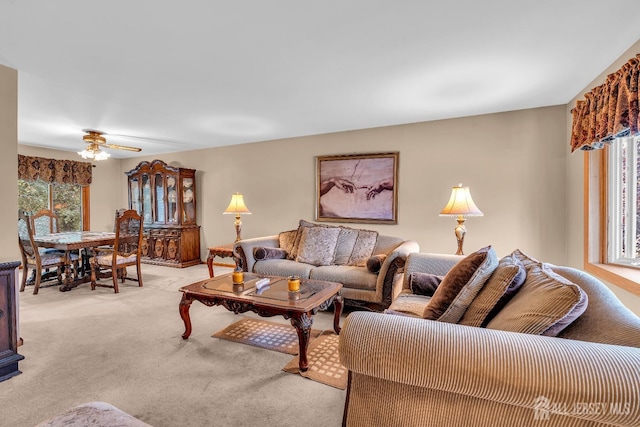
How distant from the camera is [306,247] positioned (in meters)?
3.77

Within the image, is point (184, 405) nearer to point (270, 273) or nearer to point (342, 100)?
point (270, 273)

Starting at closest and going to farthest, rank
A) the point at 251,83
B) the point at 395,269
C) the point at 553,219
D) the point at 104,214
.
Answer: the point at 251,83
the point at 395,269
the point at 553,219
the point at 104,214

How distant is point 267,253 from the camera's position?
145 inches

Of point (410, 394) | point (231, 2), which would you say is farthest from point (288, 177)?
point (410, 394)

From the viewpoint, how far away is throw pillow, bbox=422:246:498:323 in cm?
138

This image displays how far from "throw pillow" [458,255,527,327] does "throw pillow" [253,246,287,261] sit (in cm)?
262

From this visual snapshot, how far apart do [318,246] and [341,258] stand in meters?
0.31

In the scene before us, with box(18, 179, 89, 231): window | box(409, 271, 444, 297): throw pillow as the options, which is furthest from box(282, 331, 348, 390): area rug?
box(18, 179, 89, 231): window

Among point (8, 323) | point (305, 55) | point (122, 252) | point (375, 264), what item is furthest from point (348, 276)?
point (122, 252)

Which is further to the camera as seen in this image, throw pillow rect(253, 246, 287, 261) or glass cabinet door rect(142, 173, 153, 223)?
glass cabinet door rect(142, 173, 153, 223)

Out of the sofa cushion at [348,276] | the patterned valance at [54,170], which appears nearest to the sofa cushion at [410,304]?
the sofa cushion at [348,276]

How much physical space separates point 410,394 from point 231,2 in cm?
199

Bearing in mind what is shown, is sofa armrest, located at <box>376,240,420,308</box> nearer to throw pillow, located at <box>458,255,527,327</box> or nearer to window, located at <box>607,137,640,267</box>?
throw pillow, located at <box>458,255,527,327</box>

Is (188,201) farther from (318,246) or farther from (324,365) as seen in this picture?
(324,365)
